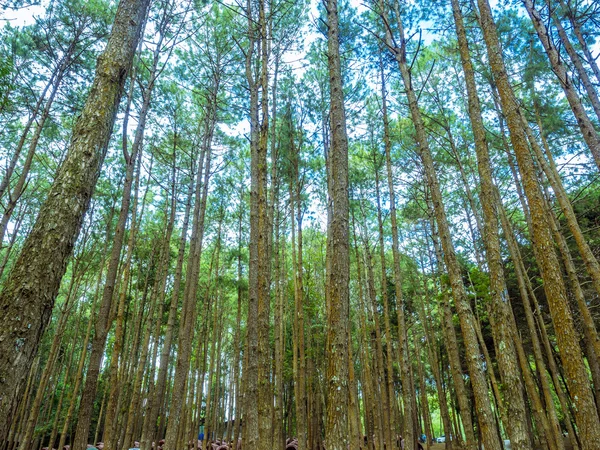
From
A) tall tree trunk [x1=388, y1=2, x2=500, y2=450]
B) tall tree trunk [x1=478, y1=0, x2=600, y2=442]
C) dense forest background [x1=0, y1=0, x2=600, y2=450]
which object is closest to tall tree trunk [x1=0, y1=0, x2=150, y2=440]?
dense forest background [x1=0, y1=0, x2=600, y2=450]

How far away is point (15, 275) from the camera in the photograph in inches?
75.5

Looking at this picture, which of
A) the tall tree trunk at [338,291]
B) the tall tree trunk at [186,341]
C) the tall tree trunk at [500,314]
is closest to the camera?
the tall tree trunk at [338,291]

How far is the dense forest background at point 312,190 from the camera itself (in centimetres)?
319

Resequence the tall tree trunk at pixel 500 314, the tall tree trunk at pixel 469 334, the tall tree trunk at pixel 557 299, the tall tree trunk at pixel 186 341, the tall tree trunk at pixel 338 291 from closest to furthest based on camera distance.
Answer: the tall tree trunk at pixel 338 291 < the tall tree trunk at pixel 557 299 < the tall tree trunk at pixel 500 314 < the tall tree trunk at pixel 469 334 < the tall tree trunk at pixel 186 341

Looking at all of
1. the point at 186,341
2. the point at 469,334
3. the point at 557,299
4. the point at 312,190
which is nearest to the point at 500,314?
the point at 469,334

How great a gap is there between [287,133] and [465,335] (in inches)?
307

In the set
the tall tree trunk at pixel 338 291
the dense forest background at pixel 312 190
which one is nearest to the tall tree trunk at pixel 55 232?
the dense forest background at pixel 312 190

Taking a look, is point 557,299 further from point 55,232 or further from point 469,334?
point 55,232

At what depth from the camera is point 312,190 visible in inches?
475

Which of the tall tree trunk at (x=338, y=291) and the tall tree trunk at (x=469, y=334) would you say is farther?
the tall tree trunk at (x=469, y=334)

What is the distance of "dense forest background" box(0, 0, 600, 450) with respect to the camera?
3.19 m

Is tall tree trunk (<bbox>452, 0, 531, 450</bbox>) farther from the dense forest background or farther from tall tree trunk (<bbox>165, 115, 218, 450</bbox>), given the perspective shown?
tall tree trunk (<bbox>165, 115, 218, 450</bbox>)

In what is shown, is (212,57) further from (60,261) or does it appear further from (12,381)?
(12,381)

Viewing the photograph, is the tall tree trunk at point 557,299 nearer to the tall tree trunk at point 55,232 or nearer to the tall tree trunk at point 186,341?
the tall tree trunk at point 55,232
